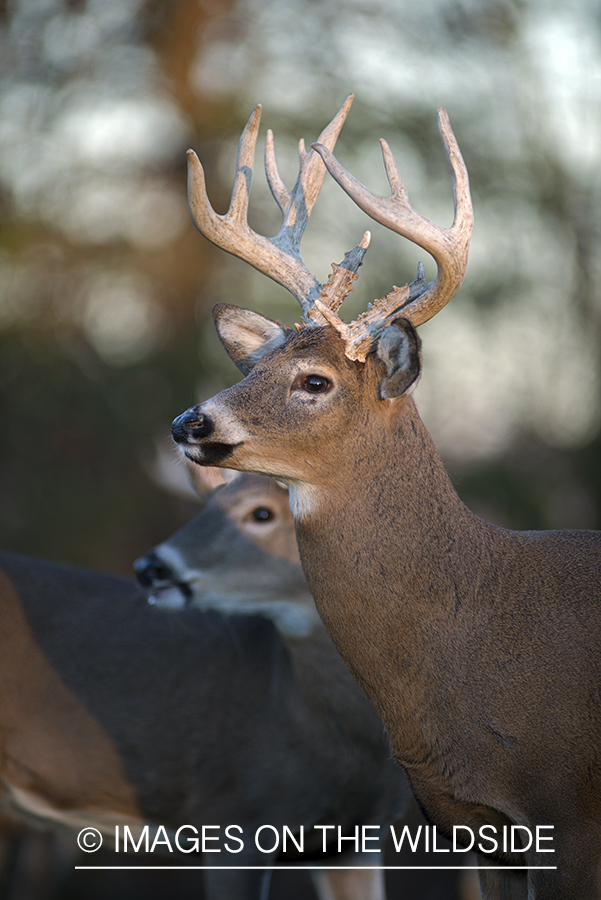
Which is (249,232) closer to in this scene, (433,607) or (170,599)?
(433,607)

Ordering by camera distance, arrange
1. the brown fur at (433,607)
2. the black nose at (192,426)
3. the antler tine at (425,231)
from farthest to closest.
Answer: the antler tine at (425,231)
the black nose at (192,426)
the brown fur at (433,607)

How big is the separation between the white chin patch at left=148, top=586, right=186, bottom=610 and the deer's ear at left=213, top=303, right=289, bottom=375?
1535mm

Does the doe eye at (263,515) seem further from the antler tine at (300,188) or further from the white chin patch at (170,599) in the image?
the antler tine at (300,188)

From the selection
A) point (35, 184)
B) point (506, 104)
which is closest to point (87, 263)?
point (35, 184)

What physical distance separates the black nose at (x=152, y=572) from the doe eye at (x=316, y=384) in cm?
193

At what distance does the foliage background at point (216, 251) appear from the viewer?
980 cm

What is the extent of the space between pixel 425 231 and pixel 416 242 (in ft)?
0.16

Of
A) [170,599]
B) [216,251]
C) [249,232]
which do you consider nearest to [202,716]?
[170,599]

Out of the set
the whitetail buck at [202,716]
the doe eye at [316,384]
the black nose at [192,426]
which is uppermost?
the doe eye at [316,384]

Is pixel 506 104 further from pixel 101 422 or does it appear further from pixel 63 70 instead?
pixel 101 422

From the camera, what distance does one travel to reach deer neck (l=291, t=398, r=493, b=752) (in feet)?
9.16

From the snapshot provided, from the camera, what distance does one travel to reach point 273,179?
144 inches

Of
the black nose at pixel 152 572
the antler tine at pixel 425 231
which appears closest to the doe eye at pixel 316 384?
the antler tine at pixel 425 231

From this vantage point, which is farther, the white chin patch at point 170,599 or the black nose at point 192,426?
the white chin patch at point 170,599
